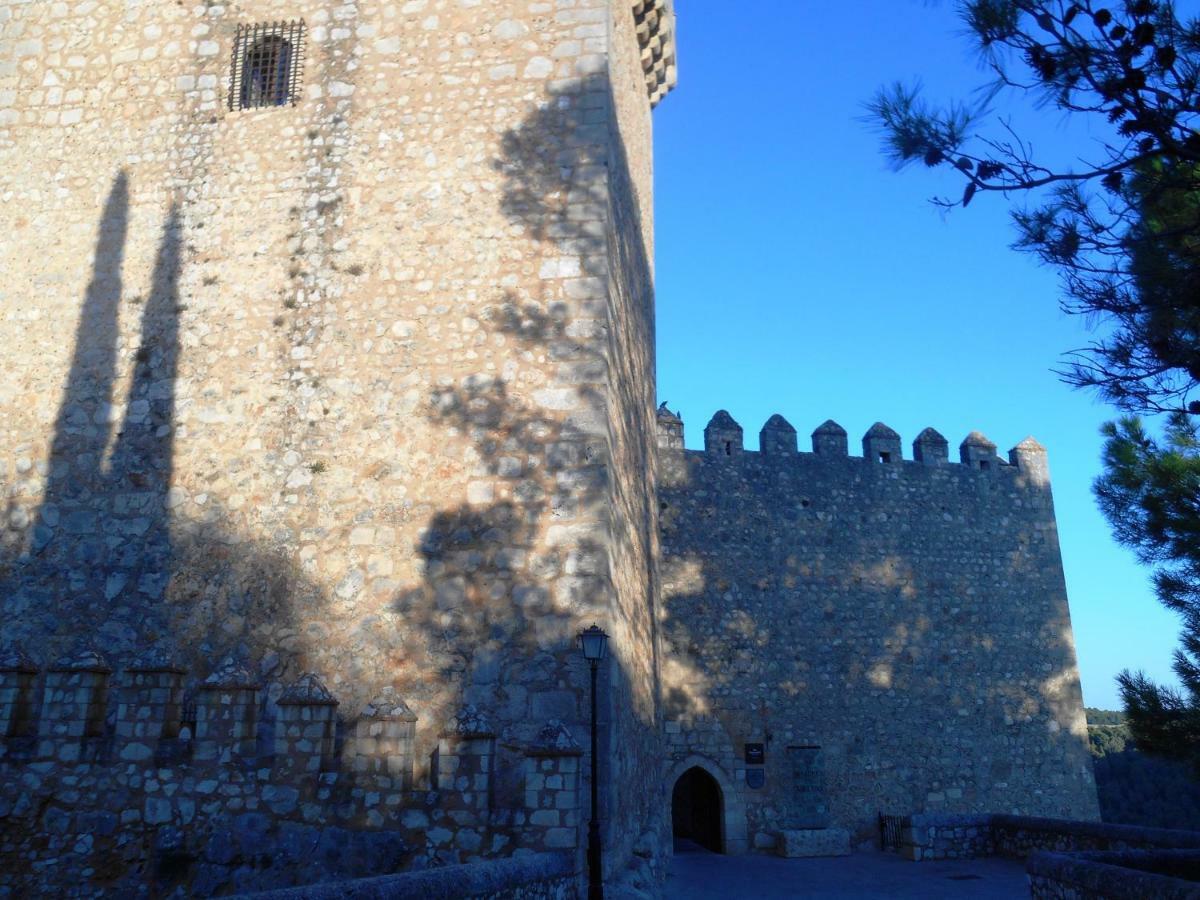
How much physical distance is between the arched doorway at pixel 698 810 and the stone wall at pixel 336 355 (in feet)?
22.9

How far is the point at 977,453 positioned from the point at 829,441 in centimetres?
325

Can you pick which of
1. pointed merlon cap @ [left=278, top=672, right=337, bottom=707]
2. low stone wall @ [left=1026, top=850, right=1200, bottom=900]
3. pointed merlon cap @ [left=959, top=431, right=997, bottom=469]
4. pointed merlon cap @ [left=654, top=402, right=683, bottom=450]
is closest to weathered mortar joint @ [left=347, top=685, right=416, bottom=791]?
pointed merlon cap @ [left=278, top=672, right=337, bottom=707]

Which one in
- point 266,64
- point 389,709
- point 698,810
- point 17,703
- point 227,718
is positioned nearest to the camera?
point 389,709

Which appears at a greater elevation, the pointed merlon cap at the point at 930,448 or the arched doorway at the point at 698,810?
the pointed merlon cap at the point at 930,448

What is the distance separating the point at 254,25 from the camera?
8.34m

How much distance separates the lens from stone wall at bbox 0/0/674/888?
6.60 metres

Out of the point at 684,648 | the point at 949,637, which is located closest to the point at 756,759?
the point at 684,648

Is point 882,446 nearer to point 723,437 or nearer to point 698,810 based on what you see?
point 723,437

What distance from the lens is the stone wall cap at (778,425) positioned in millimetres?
16938

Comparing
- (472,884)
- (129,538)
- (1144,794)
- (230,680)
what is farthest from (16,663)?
(1144,794)

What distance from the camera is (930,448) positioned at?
17.6 meters

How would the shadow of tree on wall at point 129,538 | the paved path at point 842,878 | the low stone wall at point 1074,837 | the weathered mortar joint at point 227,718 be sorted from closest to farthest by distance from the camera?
the weathered mortar joint at point 227,718
the shadow of tree on wall at point 129,538
the low stone wall at point 1074,837
the paved path at point 842,878

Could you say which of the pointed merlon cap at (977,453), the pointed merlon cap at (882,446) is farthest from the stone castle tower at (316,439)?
the pointed merlon cap at (977,453)

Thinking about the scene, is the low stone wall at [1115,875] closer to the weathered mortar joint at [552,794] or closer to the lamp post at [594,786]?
the lamp post at [594,786]
